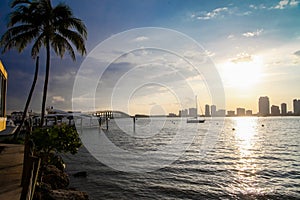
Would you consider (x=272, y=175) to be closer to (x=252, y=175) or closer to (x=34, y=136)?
(x=252, y=175)

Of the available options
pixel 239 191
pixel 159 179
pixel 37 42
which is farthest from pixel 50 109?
pixel 239 191

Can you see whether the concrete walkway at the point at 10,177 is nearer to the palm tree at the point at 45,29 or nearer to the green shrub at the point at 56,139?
the green shrub at the point at 56,139

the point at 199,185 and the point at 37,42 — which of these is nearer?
the point at 199,185

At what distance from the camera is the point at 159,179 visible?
16328mm

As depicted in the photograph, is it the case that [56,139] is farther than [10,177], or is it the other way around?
[56,139]

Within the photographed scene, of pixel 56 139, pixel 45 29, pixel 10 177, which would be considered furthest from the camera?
pixel 45 29

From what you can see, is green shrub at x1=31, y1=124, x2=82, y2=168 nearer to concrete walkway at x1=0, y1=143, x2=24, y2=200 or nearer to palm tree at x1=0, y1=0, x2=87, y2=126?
concrete walkway at x1=0, y1=143, x2=24, y2=200

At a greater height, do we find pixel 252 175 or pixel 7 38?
pixel 7 38

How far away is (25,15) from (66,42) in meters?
3.33

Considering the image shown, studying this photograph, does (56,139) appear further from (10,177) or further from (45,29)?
(45,29)

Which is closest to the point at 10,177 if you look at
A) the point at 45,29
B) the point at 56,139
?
the point at 56,139

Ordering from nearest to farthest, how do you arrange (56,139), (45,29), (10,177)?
1. (10,177)
2. (56,139)
3. (45,29)

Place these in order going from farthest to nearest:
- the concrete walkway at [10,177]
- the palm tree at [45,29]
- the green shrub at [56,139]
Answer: the palm tree at [45,29]
the green shrub at [56,139]
the concrete walkway at [10,177]

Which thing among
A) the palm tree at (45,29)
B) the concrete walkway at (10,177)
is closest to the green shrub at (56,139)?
the concrete walkway at (10,177)
